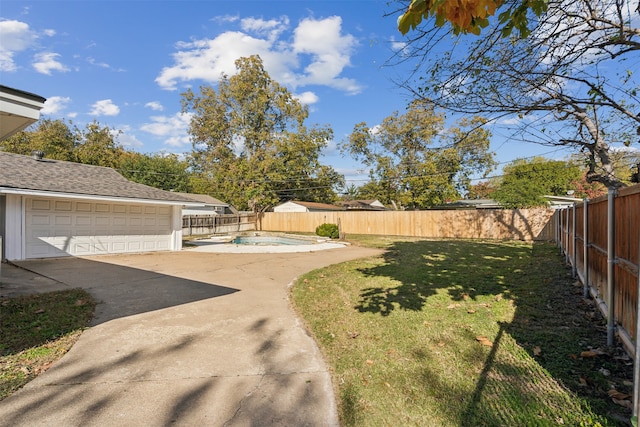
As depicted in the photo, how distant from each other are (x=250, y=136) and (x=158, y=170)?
480 inches

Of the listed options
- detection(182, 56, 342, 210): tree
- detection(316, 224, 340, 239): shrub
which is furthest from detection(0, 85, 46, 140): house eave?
detection(182, 56, 342, 210): tree

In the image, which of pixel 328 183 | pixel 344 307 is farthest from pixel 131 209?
pixel 328 183

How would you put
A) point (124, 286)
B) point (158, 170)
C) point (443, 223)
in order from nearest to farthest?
1. point (124, 286)
2. point (443, 223)
3. point (158, 170)

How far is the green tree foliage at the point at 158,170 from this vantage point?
111 ft

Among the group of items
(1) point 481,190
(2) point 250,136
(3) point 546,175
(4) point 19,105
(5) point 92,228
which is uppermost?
(2) point 250,136

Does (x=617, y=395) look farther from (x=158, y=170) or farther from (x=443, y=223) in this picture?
(x=158, y=170)

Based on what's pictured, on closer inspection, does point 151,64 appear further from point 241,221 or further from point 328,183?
point 328,183

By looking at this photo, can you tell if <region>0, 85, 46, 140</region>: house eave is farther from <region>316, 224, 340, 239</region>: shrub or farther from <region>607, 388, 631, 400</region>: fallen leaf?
<region>316, 224, 340, 239</region>: shrub

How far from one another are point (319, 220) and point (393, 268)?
18.8 m

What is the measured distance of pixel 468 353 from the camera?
3.28 meters

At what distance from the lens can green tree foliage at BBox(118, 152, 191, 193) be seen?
1328 inches

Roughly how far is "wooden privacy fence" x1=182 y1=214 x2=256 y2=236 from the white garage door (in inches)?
333

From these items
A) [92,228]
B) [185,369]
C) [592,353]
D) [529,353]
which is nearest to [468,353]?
[529,353]

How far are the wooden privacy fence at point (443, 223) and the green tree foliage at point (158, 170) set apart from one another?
16.1 m
